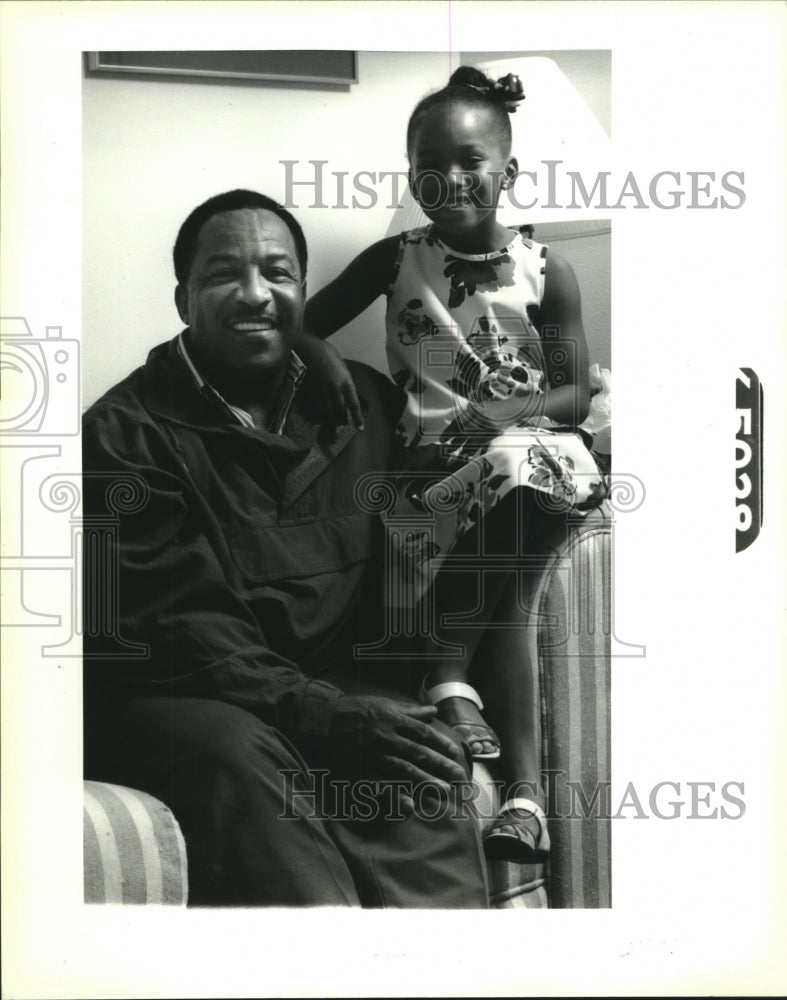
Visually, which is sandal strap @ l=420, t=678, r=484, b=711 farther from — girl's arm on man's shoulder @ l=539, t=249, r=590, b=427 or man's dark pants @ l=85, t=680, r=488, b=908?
girl's arm on man's shoulder @ l=539, t=249, r=590, b=427

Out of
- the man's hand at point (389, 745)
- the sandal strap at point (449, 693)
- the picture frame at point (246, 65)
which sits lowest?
the man's hand at point (389, 745)

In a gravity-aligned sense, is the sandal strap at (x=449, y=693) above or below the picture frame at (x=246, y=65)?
below

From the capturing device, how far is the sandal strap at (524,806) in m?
2.34

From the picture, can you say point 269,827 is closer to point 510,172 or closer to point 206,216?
point 206,216

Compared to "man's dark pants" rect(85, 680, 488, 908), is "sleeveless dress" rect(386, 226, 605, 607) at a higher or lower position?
higher

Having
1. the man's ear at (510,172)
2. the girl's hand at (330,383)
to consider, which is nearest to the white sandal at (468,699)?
the girl's hand at (330,383)

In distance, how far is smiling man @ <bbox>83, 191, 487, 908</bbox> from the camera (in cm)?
229

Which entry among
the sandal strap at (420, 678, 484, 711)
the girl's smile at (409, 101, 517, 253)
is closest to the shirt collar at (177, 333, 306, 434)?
the girl's smile at (409, 101, 517, 253)

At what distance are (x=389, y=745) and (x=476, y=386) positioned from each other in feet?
2.63

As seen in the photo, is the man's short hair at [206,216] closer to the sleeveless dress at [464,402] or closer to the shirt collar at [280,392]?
the shirt collar at [280,392]

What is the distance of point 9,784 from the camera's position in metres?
2.39

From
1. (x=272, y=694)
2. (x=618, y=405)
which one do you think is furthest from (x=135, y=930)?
(x=618, y=405)

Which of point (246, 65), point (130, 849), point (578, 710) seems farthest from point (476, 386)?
point (130, 849)

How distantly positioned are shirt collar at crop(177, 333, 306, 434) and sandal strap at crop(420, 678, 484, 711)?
65 cm
